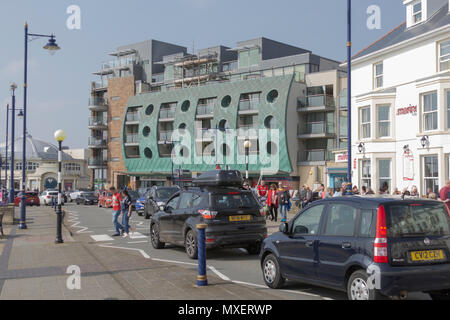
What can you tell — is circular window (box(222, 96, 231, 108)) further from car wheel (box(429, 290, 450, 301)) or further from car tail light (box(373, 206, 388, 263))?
car tail light (box(373, 206, 388, 263))

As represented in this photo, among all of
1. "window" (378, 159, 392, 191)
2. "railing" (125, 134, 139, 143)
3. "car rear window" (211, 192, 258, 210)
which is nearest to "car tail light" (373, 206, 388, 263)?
"car rear window" (211, 192, 258, 210)

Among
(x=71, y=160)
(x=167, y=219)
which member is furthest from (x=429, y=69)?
(x=71, y=160)

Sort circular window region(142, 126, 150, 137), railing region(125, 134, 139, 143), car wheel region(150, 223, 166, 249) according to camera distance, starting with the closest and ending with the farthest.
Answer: car wheel region(150, 223, 166, 249) → circular window region(142, 126, 150, 137) → railing region(125, 134, 139, 143)

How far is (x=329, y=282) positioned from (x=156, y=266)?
180 inches

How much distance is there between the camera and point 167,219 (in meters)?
13.4

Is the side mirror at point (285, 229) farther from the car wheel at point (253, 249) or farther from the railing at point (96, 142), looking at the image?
the railing at point (96, 142)

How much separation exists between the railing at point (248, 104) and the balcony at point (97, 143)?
29.3 m

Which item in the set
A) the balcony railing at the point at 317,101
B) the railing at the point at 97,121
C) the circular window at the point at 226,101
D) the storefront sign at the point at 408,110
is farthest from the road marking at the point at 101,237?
the railing at the point at 97,121

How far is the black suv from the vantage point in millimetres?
11672

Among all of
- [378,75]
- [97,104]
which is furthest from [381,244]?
[97,104]

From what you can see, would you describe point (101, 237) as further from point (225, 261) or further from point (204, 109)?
point (204, 109)

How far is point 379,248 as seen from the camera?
6402mm

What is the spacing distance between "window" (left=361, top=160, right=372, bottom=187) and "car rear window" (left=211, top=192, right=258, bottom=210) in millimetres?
17813
